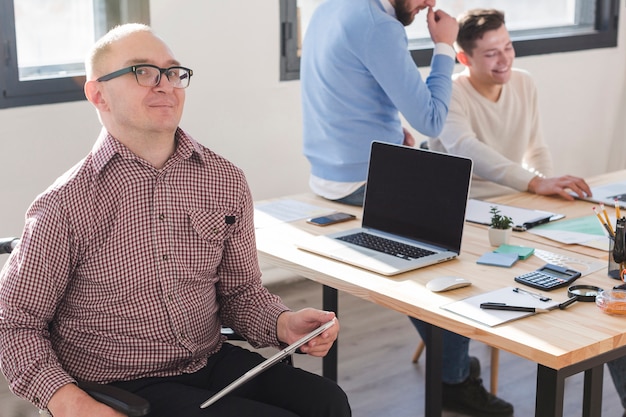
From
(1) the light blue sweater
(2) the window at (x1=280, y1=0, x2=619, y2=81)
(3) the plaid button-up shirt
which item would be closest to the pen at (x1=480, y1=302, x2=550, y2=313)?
(3) the plaid button-up shirt

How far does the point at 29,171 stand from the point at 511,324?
7.20 feet

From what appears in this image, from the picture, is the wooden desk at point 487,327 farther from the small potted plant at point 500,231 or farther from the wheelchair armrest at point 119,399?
the wheelchair armrest at point 119,399

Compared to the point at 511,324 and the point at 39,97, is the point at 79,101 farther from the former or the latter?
the point at 511,324

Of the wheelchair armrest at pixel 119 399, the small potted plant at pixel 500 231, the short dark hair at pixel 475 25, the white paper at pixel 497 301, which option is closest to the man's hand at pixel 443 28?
Answer: the short dark hair at pixel 475 25

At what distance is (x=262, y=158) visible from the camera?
413 cm

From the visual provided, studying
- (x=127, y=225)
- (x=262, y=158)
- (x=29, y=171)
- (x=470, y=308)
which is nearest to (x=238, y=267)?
(x=127, y=225)

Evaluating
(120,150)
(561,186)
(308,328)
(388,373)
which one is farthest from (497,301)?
(388,373)

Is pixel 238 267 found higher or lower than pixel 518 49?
lower

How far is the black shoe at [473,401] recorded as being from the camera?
9.86ft

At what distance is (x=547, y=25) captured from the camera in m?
5.26

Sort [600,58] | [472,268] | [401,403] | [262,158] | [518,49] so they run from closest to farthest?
[472,268]
[401,403]
[262,158]
[518,49]
[600,58]

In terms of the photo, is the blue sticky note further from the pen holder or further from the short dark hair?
the short dark hair

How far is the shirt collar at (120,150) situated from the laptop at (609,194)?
1449mm

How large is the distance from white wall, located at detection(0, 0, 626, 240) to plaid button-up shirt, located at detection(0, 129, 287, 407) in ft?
5.30
